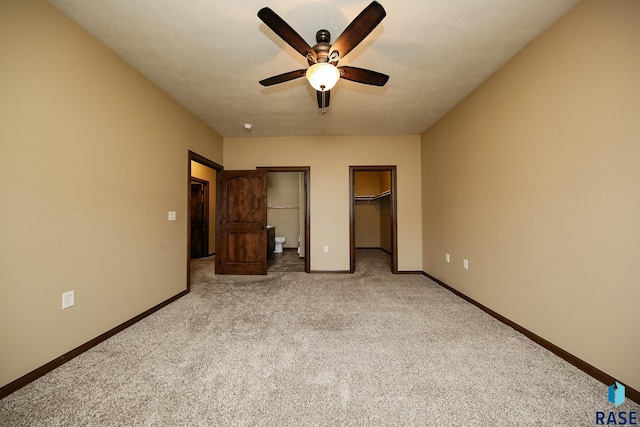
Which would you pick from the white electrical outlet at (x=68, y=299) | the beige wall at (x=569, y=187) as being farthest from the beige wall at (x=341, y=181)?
the white electrical outlet at (x=68, y=299)

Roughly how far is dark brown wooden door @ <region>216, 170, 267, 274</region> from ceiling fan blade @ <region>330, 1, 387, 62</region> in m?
2.90

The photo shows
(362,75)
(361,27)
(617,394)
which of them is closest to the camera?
(617,394)

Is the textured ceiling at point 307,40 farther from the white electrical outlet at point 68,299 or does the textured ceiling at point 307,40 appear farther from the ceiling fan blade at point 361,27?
the white electrical outlet at point 68,299

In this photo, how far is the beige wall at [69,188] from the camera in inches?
→ 57.1

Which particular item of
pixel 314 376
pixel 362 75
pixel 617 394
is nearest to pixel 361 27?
pixel 362 75

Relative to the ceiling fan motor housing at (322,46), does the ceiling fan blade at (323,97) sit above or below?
below

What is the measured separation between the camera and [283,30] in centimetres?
153

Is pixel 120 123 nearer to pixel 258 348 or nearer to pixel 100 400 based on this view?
pixel 100 400

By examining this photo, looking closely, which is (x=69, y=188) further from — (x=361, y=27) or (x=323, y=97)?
(x=361, y=27)

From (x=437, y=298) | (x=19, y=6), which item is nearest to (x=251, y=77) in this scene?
(x=19, y=6)

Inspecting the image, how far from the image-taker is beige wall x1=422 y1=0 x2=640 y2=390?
1.40 m

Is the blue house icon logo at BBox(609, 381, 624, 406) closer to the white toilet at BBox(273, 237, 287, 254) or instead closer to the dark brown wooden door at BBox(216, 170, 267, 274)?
the dark brown wooden door at BBox(216, 170, 267, 274)

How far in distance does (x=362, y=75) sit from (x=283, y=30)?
731 mm

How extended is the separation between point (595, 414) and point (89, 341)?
137 inches
